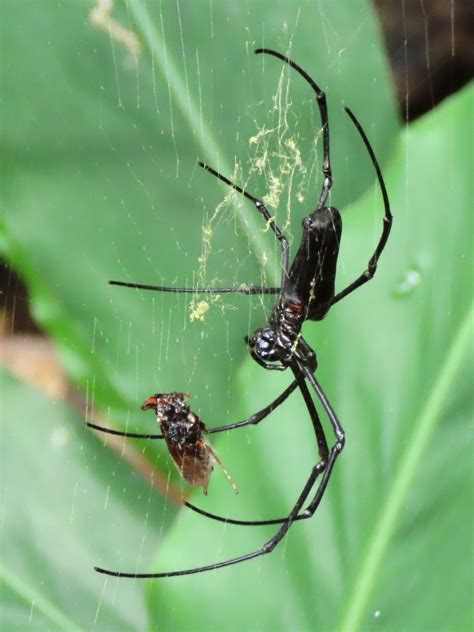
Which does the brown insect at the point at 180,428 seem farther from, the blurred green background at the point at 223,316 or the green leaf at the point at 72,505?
A: the green leaf at the point at 72,505

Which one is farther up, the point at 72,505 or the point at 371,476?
the point at 371,476

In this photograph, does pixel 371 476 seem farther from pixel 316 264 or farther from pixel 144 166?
pixel 144 166

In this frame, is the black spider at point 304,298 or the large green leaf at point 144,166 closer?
the black spider at point 304,298

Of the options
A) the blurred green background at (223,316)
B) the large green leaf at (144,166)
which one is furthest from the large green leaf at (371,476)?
the large green leaf at (144,166)

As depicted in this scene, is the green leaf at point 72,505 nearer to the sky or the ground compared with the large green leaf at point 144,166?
nearer to the ground

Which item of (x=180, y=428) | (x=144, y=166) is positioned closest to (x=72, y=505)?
(x=180, y=428)

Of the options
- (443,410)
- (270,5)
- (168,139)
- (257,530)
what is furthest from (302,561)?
(270,5)

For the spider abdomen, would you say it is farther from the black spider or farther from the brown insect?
the brown insect
